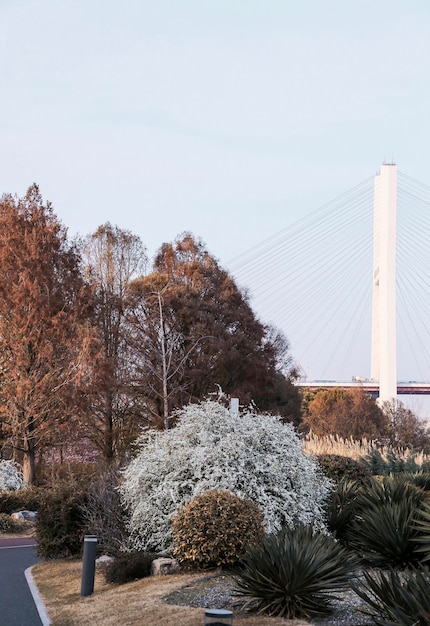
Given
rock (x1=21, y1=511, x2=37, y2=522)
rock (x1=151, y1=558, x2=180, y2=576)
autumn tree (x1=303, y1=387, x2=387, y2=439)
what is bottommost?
rock (x1=151, y1=558, x2=180, y2=576)

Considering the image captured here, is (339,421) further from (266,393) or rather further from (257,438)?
(257,438)

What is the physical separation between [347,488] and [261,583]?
6.57 m

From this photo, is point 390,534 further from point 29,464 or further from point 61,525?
point 29,464

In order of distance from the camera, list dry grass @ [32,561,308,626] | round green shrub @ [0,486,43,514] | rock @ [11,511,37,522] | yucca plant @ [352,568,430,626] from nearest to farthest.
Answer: yucca plant @ [352,568,430,626] → dry grass @ [32,561,308,626] → rock @ [11,511,37,522] → round green shrub @ [0,486,43,514]

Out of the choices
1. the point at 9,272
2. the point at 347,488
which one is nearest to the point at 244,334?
the point at 9,272

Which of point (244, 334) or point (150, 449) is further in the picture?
point (244, 334)

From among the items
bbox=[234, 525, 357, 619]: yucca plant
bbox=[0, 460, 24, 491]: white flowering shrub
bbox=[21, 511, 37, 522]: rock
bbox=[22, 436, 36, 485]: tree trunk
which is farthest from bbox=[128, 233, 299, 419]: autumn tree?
bbox=[234, 525, 357, 619]: yucca plant

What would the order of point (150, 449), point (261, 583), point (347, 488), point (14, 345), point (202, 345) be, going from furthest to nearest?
point (202, 345), point (14, 345), point (347, 488), point (150, 449), point (261, 583)

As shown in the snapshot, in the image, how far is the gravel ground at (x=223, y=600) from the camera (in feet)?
32.0

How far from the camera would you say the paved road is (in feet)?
37.0

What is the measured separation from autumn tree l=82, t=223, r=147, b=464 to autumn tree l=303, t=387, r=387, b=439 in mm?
15149

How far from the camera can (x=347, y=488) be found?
54.0ft

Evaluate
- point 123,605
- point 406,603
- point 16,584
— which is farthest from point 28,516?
point 406,603

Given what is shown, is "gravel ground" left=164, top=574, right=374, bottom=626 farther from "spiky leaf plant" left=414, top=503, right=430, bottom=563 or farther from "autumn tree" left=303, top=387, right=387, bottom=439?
"autumn tree" left=303, top=387, right=387, bottom=439
